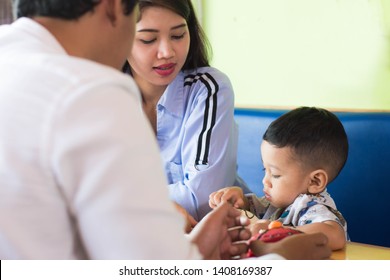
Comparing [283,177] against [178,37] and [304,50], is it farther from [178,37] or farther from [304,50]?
[304,50]

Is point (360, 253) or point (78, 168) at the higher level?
point (78, 168)

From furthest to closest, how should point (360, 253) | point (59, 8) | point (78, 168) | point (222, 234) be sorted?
point (360, 253)
point (222, 234)
point (59, 8)
point (78, 168)

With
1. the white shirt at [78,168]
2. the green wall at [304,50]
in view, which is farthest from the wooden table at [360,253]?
the green wall at [304,50]

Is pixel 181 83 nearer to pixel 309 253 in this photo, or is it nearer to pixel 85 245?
pixel 309 253

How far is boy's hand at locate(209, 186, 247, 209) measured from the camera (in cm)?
142

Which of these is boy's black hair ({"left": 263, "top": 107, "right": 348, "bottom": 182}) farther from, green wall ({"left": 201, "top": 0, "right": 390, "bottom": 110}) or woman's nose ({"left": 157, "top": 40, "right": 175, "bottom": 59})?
green wall ({"left": 201, "top": 0, "right": 390, "bottom": 110})

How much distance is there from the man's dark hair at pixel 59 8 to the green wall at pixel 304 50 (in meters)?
1.37

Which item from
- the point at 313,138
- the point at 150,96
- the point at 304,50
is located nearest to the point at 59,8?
the point at 313,138

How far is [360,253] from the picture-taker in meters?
1.18

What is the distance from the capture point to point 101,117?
0.56 metres

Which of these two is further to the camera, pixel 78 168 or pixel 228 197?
pixel 228 197

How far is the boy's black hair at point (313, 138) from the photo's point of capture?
4.72 feet

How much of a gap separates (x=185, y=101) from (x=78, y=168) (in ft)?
3.58

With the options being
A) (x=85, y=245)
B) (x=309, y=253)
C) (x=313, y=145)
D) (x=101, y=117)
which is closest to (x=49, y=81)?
(x=101, y=117)
